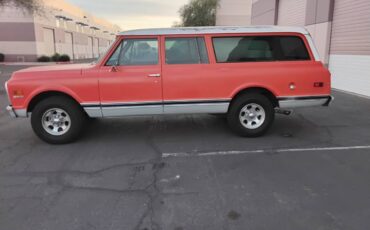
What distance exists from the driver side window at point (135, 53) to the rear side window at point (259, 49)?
1.18 meters

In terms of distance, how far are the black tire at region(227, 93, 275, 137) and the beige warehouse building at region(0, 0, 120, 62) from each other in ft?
80.8

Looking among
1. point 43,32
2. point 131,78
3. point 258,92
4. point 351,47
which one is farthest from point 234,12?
point 131,78

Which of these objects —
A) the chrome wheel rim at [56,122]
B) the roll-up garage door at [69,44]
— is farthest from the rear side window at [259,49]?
the roll-up garage door at [69,44]

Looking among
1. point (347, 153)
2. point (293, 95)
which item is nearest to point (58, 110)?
point (293, 95)

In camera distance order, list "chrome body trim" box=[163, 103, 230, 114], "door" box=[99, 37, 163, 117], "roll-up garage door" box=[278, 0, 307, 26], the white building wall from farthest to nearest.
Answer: the white building wall
"roll-up garage door" box=[278, 0, 307, 26]
"chrome body trim" box=[163, 103, 230, 114]
"door" box=[99, 37, 163, 117]

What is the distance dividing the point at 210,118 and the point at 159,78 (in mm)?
2474

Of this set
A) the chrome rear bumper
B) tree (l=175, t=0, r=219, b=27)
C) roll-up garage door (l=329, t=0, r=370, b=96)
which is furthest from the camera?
tree (l=175, t=0, r=219, b=27)

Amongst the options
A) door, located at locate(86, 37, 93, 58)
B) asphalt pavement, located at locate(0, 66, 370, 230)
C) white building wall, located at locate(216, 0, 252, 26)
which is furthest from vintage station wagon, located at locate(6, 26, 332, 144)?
door, located at locate(86, 37, 93, 58)

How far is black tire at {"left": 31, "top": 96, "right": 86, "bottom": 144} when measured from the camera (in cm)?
580

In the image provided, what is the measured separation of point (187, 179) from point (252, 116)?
7.84ft

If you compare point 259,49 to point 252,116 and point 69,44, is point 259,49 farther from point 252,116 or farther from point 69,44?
point 69,44

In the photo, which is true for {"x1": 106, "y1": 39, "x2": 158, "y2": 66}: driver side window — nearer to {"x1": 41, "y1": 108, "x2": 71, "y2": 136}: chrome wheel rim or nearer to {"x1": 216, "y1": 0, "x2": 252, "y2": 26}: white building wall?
{"x1": 41, "y1": 108, "x2": 71, "y2": 136}: chrome wheel rim


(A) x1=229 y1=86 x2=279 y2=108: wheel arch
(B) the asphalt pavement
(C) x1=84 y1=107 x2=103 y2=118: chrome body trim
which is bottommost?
(B) the asphalt pavement

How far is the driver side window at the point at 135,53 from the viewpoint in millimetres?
5816
